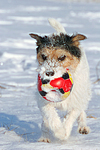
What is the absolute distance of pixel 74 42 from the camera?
345 centimetres

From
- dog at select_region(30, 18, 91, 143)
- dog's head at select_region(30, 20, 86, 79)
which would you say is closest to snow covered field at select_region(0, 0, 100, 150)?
dog at select_region(30, 18, 91, 143)

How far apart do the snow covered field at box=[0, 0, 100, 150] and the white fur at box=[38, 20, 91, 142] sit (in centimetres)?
15

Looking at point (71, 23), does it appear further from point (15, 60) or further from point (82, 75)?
point (82, 75)

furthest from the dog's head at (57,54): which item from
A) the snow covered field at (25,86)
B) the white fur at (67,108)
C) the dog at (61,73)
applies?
the snow covered field at (25,86)

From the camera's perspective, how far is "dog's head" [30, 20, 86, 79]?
2.99 metres

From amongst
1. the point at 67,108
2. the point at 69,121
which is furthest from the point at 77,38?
the point at 69,121

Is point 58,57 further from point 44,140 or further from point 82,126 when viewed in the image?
point 82,126

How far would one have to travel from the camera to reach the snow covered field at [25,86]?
3.22m

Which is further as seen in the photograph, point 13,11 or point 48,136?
point 13,11

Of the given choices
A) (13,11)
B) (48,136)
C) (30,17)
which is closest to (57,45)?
(48,136)

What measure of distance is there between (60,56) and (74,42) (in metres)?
0.38

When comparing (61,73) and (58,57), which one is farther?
(58,57)

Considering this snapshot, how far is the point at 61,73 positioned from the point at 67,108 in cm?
58

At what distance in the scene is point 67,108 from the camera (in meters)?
3.44
